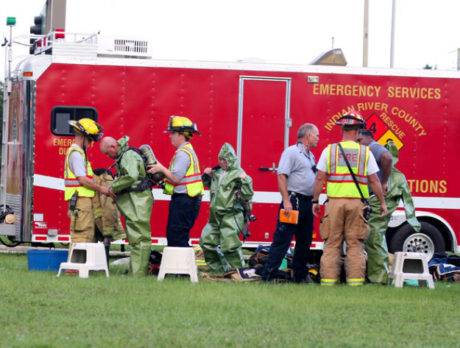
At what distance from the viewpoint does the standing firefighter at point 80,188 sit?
10031mm

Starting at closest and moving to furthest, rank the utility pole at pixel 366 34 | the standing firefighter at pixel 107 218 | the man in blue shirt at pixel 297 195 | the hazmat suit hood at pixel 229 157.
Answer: the man in blue shirt at pixel 297 195 < the standing firefighter at pixel 107 218 < the hazmat suit hood at pixel 229 157 < the utility pole at pixel 366 34

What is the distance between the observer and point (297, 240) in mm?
10000

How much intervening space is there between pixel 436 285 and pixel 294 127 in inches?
140

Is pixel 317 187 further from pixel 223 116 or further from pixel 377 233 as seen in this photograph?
pixel 223 116

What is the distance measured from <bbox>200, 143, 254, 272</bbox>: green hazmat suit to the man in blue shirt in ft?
3.87

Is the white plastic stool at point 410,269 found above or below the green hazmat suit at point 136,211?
below

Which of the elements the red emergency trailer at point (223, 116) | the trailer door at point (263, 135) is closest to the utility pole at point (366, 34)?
the red emergency trailer at point (223, 116)

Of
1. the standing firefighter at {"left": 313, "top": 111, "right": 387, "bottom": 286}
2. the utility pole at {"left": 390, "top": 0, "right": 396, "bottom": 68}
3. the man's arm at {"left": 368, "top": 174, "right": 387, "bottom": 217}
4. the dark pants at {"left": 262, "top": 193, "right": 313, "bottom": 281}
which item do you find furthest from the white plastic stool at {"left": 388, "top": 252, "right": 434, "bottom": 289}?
the utility pole at {"left": 390, "top": 0, "right": 396, "bottom": 68}

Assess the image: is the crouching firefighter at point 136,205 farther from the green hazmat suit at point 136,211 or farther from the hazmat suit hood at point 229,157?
the hazmat suit hood at point 229,157

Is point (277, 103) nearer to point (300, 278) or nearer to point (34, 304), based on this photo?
point (300, 278)

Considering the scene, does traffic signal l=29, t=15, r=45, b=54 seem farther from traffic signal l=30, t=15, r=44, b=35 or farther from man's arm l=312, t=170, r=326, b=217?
man's arm l=312, t=170, r=326, b=217

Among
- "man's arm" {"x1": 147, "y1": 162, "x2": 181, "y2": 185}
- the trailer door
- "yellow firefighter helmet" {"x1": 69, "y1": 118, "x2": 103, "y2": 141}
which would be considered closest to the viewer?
"man's arm" {"x1": 147, "y1": 162, "x2": 181, "y2": 185}

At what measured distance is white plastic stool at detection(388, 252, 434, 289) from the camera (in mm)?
9586

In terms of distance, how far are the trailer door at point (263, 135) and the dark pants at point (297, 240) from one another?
8.24ft
